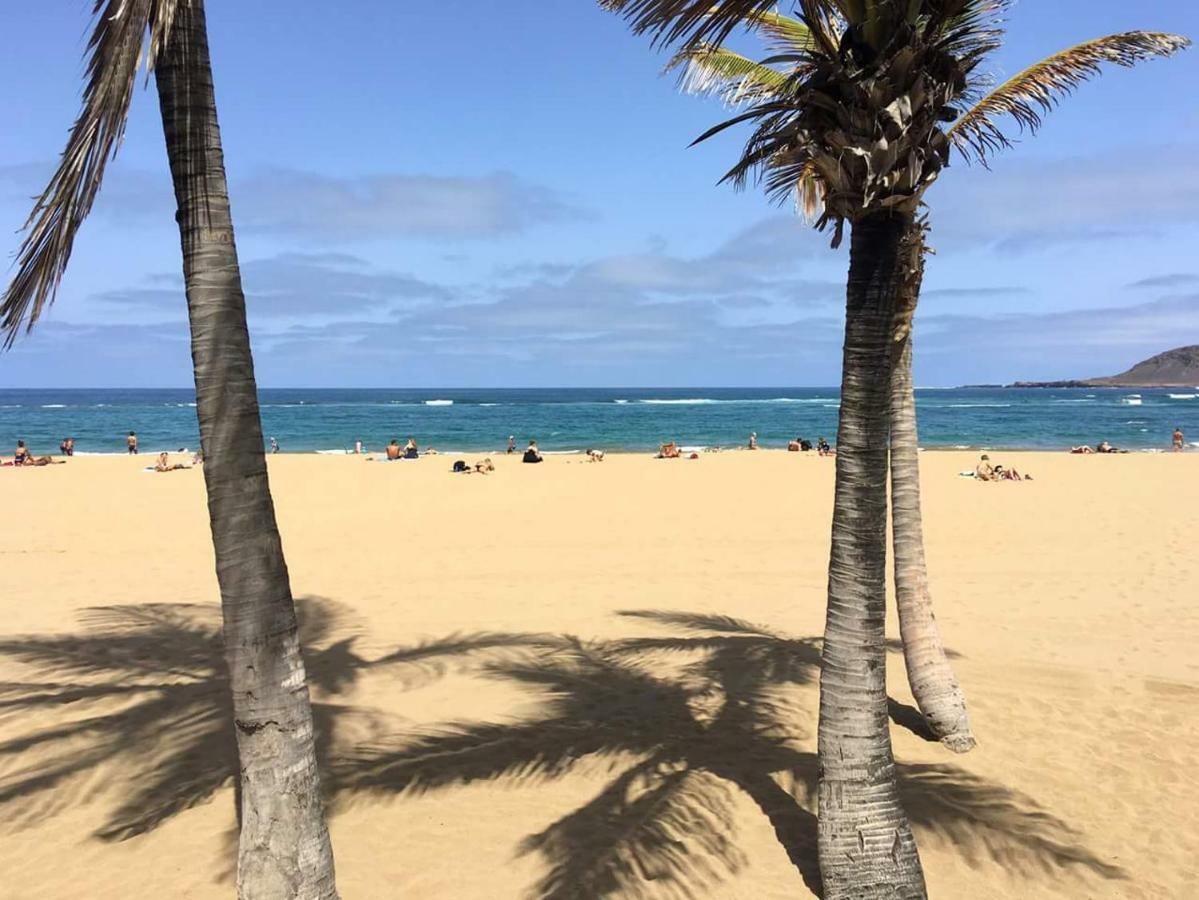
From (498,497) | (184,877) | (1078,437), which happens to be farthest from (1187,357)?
(184,877)

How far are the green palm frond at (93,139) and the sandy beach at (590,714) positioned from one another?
11.0 feet

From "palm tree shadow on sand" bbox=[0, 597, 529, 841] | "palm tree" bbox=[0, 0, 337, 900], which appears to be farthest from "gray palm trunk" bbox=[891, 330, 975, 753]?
"palm tree" bbox=[0, 0, 337, 900]

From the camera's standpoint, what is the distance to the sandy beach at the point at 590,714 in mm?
4711

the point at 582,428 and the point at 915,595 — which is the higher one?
the point at 915,595

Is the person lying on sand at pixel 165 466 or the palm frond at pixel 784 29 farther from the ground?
the palm frond at pixel 784 29

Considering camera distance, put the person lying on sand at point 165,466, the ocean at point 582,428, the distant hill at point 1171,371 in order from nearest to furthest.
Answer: the person lying on sand at point 165,466, the ocean at point 582,428, the distant hill at point 1171,371

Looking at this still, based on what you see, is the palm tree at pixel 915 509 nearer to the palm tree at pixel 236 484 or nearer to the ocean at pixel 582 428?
the palm tree at pixel 236 484

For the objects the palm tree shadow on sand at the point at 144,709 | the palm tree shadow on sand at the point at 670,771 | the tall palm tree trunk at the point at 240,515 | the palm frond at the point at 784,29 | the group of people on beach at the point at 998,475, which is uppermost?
the palm frond at the point at 784,29

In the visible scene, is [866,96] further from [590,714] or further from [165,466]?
[165,466]

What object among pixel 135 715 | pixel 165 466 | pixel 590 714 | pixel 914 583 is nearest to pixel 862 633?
pixel 914 583

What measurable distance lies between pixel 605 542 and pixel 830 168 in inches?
428

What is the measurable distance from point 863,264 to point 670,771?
3.75 metres

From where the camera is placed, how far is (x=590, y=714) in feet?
22.0

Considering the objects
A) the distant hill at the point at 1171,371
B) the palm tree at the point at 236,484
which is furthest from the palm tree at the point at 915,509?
the distant hill at the point at 1171,371
